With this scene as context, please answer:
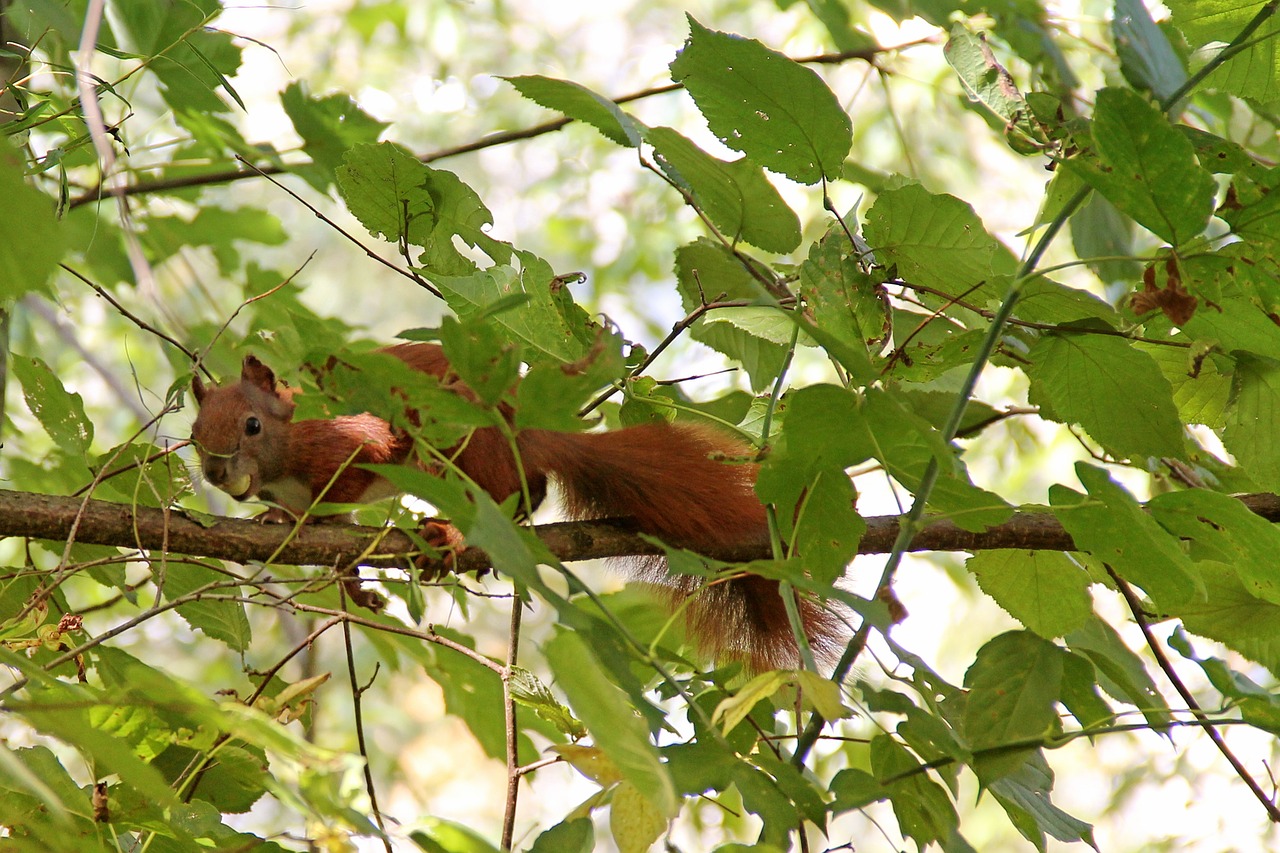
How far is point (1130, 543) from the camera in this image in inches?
33.0

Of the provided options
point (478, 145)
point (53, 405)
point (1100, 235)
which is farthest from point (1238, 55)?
point (53, 405)

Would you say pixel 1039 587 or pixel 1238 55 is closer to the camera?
pixel 1238 55

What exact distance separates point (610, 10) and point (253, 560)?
5.42 m

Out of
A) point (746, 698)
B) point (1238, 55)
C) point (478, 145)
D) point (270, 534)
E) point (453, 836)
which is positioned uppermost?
point (478, 145)

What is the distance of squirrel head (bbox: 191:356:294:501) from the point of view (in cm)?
185

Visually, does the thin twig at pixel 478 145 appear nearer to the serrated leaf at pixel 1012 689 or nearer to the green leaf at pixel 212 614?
the green leaf at pixel 212 614

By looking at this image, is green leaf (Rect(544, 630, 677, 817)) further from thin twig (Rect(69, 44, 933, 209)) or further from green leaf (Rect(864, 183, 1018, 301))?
thin twig (Rect(69, 44, 933, 209))

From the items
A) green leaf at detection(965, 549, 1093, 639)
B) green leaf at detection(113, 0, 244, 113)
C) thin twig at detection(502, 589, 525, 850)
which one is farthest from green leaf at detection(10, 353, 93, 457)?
green leaf at detection(965, 549, 1093, 639)

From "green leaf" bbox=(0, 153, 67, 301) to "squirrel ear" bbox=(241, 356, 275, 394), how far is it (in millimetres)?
1400

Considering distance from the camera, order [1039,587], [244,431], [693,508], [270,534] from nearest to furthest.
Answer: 1. [1039,587]
2. [270,534]
3. [693,508]
4. [244,431]

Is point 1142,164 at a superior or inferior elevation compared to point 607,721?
superior

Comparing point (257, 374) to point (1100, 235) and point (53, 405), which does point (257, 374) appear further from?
point (1100, 235)

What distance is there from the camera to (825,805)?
0.75 m

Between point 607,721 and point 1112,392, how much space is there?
609 mm
